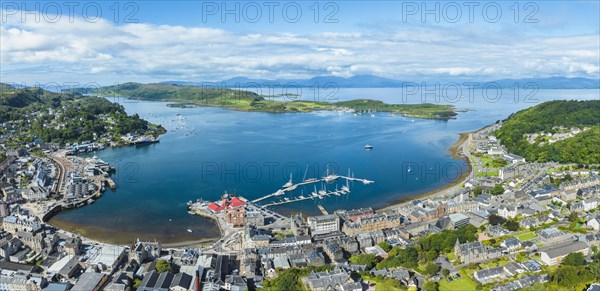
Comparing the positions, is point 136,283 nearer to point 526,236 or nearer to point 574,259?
point 574,259

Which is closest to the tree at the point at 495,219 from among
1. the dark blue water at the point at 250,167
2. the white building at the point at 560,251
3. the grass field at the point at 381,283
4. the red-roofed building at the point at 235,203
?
the white building at the point at 560,251

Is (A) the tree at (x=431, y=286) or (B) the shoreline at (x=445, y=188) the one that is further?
(B) the shoreline at (x=445, y=188)

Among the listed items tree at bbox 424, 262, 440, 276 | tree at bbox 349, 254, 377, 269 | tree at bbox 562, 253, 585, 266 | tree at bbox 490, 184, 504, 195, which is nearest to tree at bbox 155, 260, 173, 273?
tree at bbox 349, 254, 377, 269

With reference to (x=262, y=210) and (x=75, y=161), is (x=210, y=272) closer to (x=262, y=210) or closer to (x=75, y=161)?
(x=262, y=210)

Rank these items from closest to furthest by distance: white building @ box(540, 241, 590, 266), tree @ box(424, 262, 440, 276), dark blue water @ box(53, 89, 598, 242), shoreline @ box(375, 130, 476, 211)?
tree @ box(424, 262, 440, 276)
white building @ box(540, 241, 590, 266)
dark blue water @ box(53, 89, 598, 242)
shoreline @ box(375, 130, 476, 211)

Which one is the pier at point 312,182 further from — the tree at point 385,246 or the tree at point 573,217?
the tree at point 573,217

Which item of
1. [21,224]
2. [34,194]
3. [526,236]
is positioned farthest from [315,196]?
[34,194]

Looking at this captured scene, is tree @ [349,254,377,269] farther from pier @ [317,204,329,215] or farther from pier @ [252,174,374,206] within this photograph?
pier @ [252,174,374,206]
